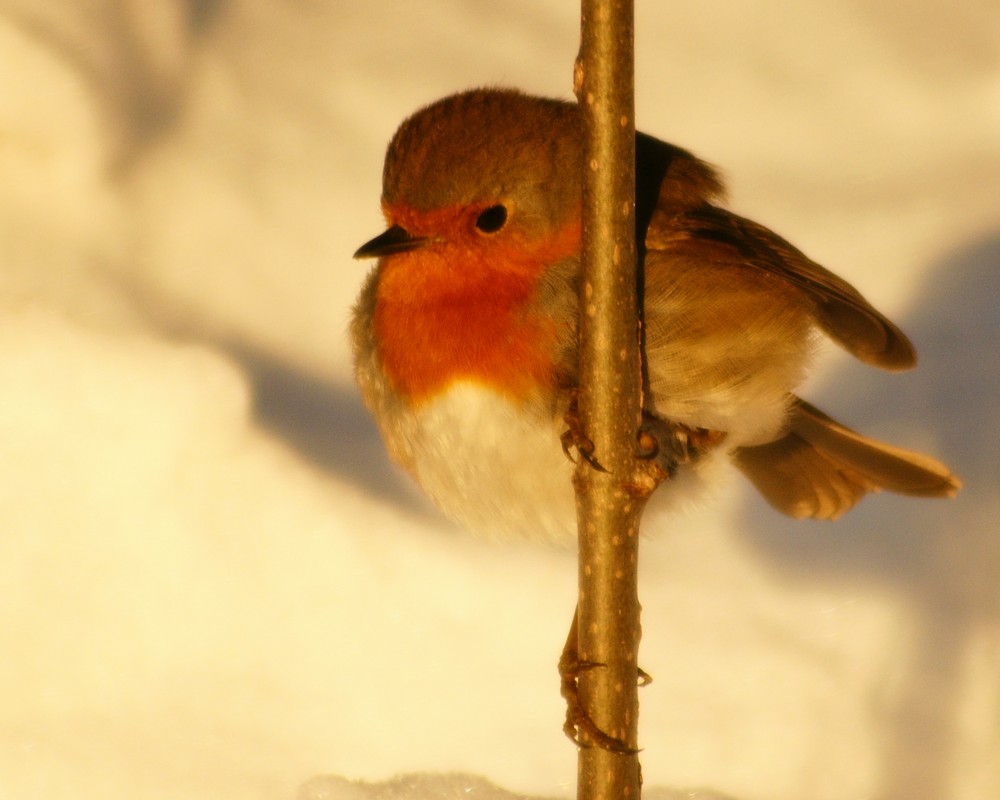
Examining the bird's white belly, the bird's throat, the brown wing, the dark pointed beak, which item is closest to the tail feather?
the brown wing

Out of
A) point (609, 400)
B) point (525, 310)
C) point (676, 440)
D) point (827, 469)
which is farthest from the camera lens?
point (827, 469)

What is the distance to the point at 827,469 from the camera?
Result: 2.39 m

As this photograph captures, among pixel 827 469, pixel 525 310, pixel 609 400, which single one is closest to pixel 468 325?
pixel 525 310

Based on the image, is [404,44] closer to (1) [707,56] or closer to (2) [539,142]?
(1) [707,56]

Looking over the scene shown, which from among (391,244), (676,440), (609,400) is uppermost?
(391,244)

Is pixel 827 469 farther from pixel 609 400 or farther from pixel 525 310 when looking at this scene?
pixel 609 400

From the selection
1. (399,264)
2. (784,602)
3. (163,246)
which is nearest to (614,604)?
(399,264)

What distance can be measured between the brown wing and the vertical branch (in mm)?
442

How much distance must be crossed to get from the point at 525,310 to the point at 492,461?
0.70 feet

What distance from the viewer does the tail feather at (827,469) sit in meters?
2.27

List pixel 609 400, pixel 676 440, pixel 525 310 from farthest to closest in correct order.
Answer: pixel 676 440, pixel 525 310, pixel 609 400

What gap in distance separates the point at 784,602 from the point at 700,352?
45.9 inches

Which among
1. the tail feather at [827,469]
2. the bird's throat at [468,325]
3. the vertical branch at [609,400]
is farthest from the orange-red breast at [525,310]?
the tail feather at [827,469]

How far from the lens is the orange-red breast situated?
1.67m
